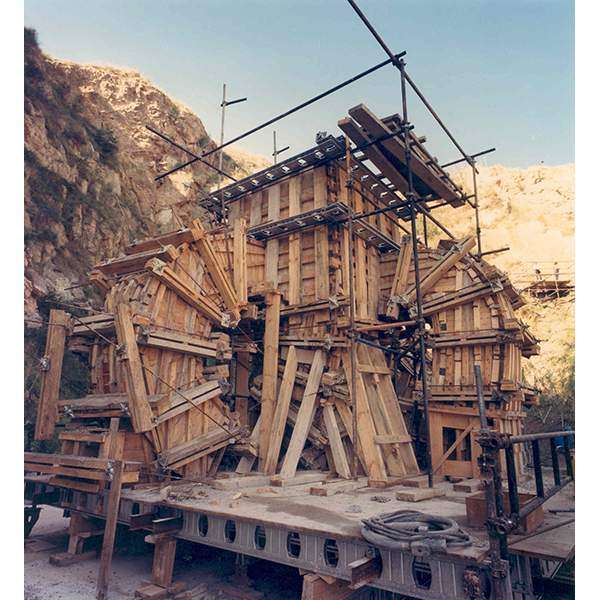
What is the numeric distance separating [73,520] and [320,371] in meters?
6.65

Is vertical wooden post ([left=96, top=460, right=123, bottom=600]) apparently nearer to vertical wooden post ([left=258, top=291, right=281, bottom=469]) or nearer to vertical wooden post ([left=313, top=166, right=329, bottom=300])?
vertical wooden post ([left=258, top=291, right=281, bottom=469])

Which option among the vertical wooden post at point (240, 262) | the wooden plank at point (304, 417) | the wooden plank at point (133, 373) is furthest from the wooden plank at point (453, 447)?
the wooden plank at point (133, 373)

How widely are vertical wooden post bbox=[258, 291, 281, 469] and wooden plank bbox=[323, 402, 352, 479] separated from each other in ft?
5.10

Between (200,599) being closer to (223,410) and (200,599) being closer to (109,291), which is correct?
(223,410)

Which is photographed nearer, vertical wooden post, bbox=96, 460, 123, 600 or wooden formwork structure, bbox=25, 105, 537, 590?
vertical wooden post, bbox=96, 460, 123, 600

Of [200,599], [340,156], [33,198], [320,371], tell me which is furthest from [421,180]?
[33,198]

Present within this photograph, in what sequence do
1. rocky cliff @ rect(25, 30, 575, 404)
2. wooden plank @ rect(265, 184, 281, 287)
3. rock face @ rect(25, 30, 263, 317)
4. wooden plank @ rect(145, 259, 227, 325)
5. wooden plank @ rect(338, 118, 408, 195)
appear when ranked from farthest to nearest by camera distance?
1. rocky cliff @ rect(25, 30, 575, 404)
2. rock face @ rect(25, 30, 263, 317)
3. wooden plank @ rect(265, 184, 281, 287)
4. wooden plank @ rect(338, 118, 408, 195)
5. wooden plank @ rect(145, 259, 227, 325)

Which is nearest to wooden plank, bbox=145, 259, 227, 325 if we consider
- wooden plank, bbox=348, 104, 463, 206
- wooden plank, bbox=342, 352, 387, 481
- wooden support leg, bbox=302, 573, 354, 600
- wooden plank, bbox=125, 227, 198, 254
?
wooden plank, bbox=125, 227, 198, 254

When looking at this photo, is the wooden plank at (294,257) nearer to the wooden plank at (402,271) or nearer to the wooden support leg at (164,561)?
the wooden plank at (402,271)

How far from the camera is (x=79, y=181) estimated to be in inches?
941

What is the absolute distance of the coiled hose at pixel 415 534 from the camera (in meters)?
5.28

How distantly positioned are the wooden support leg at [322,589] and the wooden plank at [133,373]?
484 cm

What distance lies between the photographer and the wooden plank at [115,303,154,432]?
9477 millimetres

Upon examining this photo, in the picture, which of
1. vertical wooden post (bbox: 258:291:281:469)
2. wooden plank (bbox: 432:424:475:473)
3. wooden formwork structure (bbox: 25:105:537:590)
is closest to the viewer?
wooden formwork structure (bbox: 25:105:537:590)
